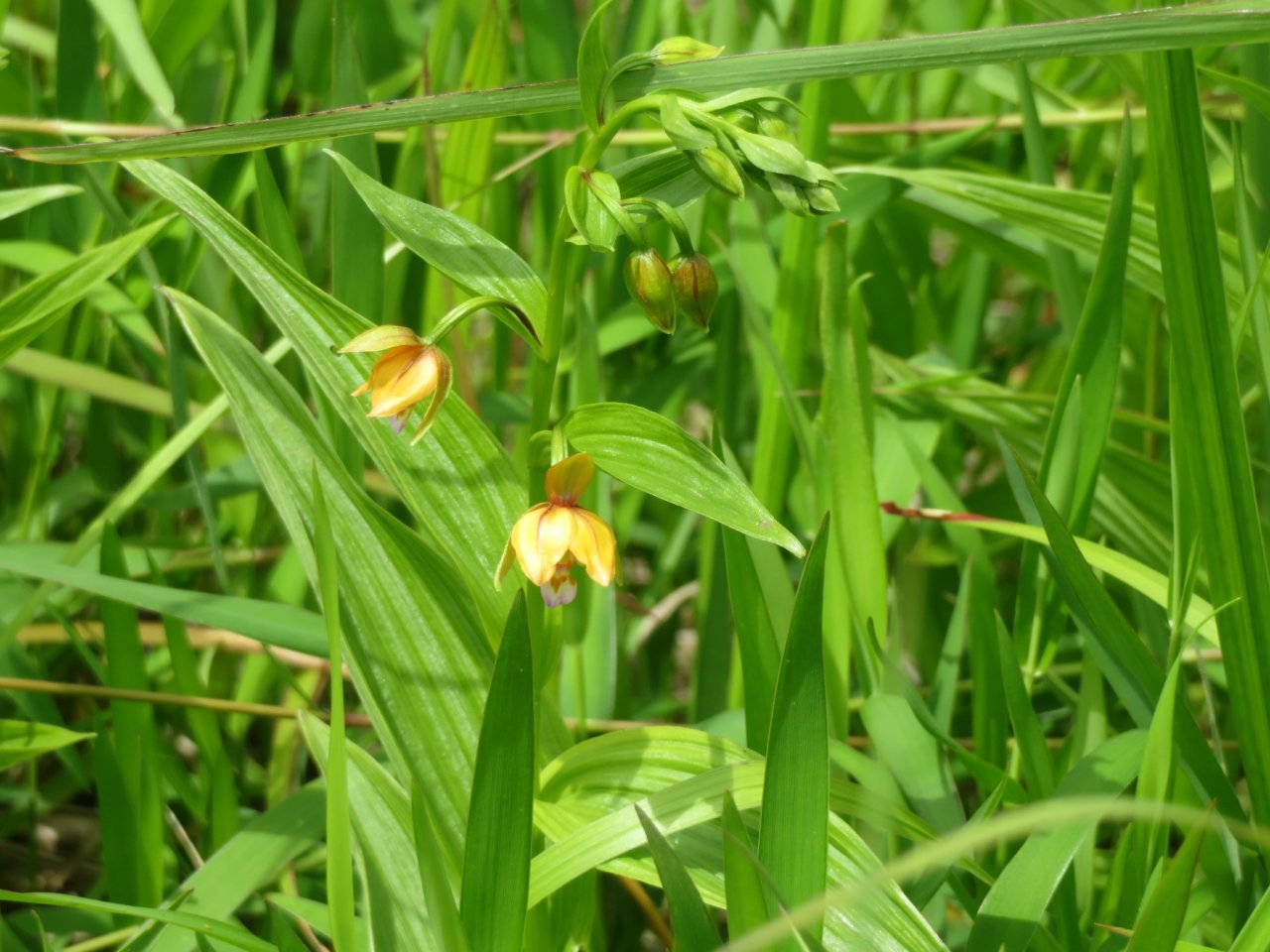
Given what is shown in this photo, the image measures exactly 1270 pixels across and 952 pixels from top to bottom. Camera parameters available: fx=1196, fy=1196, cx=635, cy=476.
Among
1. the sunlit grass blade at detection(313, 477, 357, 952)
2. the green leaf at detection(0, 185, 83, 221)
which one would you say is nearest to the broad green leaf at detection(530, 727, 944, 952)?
the sunlit grass blade at detection(313, 477, 357, 952)

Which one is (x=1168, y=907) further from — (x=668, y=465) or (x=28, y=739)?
(x=28, y=739)

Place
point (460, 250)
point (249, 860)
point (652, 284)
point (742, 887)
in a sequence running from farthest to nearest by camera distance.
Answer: point (249, 860) → point (460, 250) → point (652, 284) → point (742, 887)

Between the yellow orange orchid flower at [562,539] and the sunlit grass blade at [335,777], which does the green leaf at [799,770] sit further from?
the sunlit grass blade at [335,777]

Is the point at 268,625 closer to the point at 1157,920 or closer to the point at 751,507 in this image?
the point at 751,507

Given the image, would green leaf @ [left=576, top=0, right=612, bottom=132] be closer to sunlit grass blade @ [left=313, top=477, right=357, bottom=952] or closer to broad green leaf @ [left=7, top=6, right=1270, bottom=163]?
broad green leaf @ [left=7, top=6, right=1270, bottom=163]

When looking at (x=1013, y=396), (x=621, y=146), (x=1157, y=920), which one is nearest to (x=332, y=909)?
(x=1157, y=920)

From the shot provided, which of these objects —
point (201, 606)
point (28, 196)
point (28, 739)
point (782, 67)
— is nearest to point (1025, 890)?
point (782, 67)
